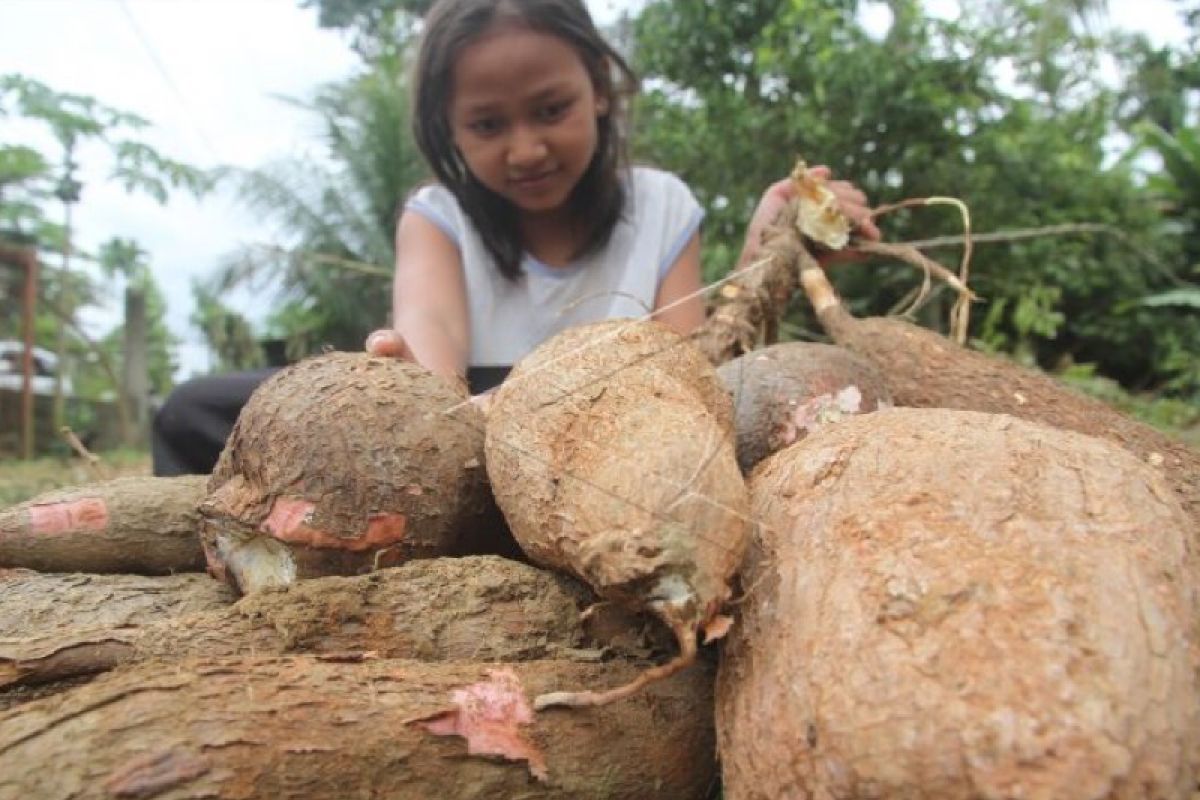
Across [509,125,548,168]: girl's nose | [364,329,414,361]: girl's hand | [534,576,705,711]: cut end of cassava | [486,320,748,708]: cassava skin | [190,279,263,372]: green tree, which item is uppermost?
[509,125,548,168]: girl's nose

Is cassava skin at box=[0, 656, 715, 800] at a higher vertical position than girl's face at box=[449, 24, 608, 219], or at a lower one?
lower

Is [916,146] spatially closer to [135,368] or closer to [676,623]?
[676,623]

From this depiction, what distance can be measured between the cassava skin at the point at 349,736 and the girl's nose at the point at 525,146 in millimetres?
1345

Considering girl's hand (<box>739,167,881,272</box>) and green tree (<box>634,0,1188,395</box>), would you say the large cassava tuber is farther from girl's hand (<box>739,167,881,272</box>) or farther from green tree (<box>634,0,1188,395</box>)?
green tree (<box>634,0,1188,395</box>)

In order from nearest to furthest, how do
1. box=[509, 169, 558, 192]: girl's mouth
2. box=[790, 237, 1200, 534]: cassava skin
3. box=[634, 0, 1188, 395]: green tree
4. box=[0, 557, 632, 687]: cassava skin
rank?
1. box=[0, 557, 632, 687]: cassava skin
2. box=[790, 237, 1200, 534]: cassava skin
3. box=[509, 169, 558, 192]: girl's mouth
4. box=[634, 0, 1188, 395]: green tree

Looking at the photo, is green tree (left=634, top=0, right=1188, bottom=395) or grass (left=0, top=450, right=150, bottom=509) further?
green tree (left=634, top=0, right=1188, bottom=395)

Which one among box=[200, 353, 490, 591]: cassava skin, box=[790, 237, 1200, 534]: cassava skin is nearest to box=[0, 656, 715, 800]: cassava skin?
box=[200, 353, 490, 591]: cassava skin

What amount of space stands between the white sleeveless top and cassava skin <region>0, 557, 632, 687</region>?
1.41 m

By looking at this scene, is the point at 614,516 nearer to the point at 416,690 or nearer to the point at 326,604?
the point at 416,690

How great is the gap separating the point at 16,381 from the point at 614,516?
8.09 metres

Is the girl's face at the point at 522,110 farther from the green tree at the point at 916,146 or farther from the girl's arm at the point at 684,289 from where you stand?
the green tree at the point at 916,146

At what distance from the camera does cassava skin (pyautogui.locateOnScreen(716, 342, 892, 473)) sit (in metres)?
1.28

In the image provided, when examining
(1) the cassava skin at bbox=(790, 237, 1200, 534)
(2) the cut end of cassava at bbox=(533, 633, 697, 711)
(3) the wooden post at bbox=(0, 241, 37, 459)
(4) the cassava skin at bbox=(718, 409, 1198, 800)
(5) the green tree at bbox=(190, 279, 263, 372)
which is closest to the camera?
(4) the cassava skin at bbox=(718, 409, 1198, 800)

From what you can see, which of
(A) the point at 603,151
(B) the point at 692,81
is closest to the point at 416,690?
(A) the point at 603,151
